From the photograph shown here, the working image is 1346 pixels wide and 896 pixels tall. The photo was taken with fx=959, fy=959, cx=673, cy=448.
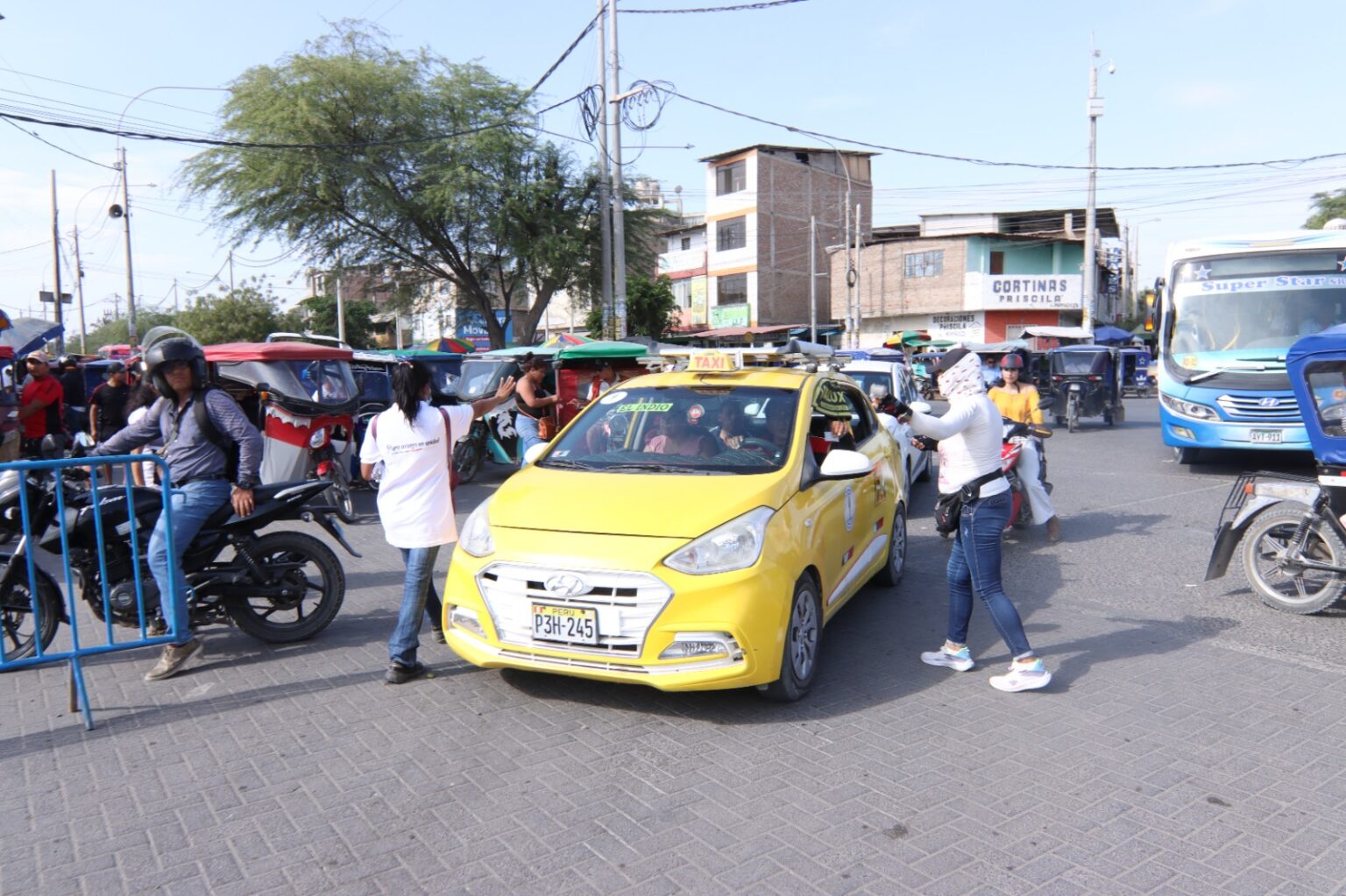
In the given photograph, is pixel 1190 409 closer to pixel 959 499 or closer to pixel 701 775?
pixel 959 499

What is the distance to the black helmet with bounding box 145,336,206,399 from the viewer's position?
5.14 meters

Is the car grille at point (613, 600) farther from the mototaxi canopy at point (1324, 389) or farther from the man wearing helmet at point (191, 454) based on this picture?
the mototaxi canopy at point (1324, 389)

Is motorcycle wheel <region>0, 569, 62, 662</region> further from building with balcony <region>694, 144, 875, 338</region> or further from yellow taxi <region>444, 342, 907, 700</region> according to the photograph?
building with balcony <region>694, 144, 875, 338</region>

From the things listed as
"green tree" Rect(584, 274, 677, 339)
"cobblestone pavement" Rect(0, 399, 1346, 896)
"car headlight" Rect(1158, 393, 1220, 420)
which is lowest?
"cobblestone pavement" Rect(0, 399, 1346, 896)

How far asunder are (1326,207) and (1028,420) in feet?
173

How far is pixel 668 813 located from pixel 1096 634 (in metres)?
3.52

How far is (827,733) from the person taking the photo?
439 cm

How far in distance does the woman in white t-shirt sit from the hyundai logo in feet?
3.03

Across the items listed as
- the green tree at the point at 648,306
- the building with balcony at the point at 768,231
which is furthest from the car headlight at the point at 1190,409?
the building with balcony at the point at 768,231

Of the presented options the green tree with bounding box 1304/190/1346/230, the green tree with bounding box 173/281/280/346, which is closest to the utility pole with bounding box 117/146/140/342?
the green tree with bounding box 173/281/280/346

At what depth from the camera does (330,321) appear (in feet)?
173

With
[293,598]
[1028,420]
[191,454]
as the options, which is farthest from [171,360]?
[1028,420]

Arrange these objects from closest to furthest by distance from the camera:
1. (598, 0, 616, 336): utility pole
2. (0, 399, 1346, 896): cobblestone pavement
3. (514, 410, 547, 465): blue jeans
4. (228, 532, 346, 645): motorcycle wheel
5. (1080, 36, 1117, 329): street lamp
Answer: (0, 399, 1346, 896): cobblestone pavement, (228, 532, 346, 645): motorcycle wheel, (514, 410, 547, 465): blue jeans, (598, 0, 616, 336): utility pole, (1080, 36, 1117, 329): street lamp

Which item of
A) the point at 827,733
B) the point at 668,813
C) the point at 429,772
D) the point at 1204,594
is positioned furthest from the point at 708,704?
the point at 1204,594
